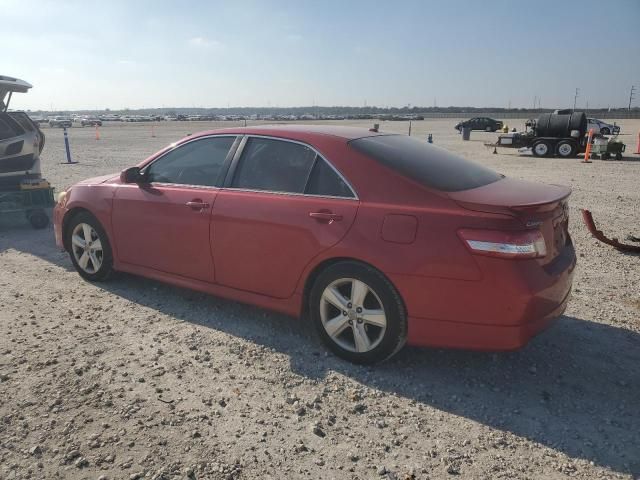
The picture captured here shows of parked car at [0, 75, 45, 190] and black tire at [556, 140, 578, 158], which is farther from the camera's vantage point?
black tire at [556, 140, 578, 158]

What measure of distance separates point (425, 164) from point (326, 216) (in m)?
0.83

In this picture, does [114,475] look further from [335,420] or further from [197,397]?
[335,420]

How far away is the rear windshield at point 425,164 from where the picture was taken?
3408mm

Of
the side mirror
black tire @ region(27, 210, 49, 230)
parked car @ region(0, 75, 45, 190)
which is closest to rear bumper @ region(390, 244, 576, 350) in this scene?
the side mirror

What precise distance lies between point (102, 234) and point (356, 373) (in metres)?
3.00

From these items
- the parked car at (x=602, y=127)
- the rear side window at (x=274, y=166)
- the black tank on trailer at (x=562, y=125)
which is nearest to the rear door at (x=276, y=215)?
the rear side window at (x=274, y=166)

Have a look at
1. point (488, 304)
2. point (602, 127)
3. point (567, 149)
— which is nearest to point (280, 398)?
point (488, 304)

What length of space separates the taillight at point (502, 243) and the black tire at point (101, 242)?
3566 mm

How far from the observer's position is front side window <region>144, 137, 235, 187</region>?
14.1 feet

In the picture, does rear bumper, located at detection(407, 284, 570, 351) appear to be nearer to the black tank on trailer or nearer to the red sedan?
the red sedan

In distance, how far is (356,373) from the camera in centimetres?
347

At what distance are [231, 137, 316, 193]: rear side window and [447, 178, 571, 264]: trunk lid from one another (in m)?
1.15

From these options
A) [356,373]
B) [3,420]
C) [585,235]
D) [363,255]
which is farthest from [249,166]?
[585,235]

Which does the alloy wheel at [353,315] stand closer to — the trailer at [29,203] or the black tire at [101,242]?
the black tire at [101,242]
